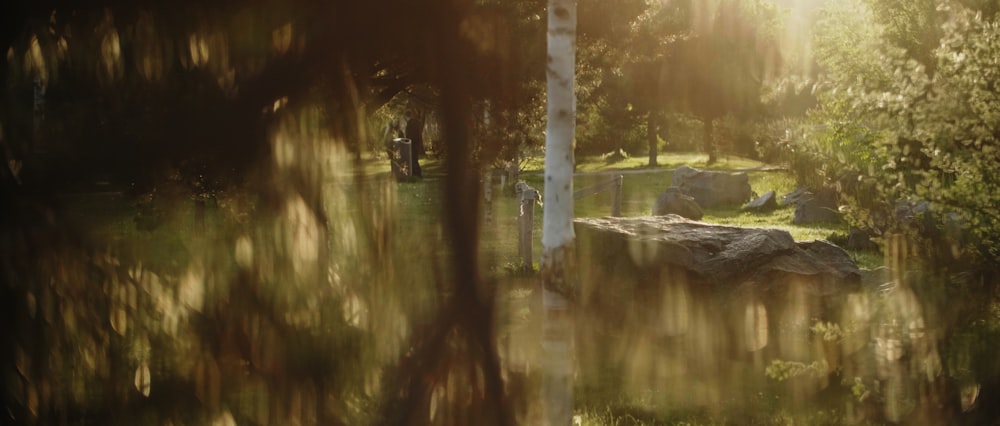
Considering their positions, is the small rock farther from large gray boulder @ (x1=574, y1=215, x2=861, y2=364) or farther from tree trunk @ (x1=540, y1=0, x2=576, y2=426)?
tree trunk @ (x1=540, y1=0, x2=576, y2=426)

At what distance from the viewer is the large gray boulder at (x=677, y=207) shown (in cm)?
2333

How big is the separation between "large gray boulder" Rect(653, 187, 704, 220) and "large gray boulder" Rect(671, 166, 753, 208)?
3.54m

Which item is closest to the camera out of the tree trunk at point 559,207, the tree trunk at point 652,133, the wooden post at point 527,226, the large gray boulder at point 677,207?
the tree trunk at point 559,207

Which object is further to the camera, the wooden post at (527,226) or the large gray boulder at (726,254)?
the wooden post at (527,226)

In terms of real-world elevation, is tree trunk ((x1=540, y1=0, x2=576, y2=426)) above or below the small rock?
above

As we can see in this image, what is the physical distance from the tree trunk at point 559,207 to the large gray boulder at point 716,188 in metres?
20.8

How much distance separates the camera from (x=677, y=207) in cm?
2353

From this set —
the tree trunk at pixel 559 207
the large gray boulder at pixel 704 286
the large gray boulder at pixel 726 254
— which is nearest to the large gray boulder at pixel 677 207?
the large gray boulder at pixel 726 254

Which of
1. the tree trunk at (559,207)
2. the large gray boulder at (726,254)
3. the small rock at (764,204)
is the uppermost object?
the tree trunk at (559,207)

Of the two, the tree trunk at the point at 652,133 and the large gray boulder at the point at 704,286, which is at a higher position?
the tree trunk at the point at 652,133

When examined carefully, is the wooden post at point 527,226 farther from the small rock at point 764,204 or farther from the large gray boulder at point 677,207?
the small rock at point 764,204

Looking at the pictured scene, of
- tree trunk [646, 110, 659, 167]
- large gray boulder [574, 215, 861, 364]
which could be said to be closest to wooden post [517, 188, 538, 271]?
large gray boulder [574, 215, 861, 364]

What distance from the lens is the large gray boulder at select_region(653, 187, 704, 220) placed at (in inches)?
918

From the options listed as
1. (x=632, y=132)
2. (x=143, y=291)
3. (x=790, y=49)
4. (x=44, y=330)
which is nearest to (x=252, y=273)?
(x=143, y=291)
